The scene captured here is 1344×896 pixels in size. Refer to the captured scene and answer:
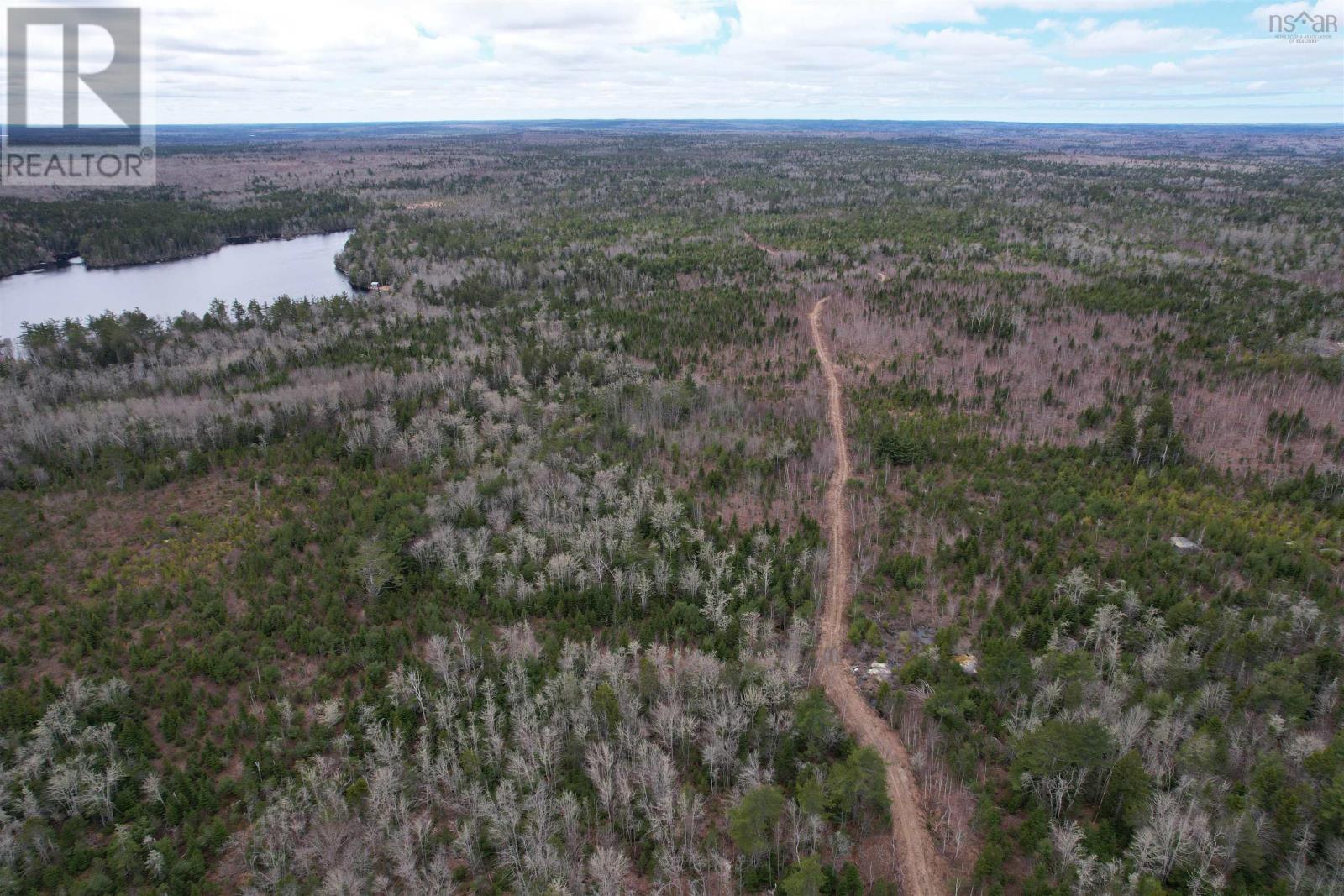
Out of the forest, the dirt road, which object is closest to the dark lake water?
the forest

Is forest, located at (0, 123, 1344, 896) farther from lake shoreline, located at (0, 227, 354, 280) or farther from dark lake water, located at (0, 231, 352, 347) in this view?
lake shoreline, located at (0, 227, 354, 280)

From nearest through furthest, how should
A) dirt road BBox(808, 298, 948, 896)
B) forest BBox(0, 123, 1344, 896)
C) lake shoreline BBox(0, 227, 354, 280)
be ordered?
1. dirt road BBox(808, 298, 948, 896)
2. forest BBox(0, 123, 1344, 896)
3. lake shoreline BBox(0, 227, 354, 280)

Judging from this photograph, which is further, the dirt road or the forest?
the forest

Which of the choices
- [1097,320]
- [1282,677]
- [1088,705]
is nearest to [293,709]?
[1088,705]

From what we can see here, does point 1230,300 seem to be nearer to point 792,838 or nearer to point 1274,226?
point 1274,226

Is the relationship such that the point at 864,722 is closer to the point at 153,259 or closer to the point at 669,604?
the point at 669,604

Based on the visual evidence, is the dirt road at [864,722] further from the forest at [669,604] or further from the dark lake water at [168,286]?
the dark lake water at [168,286]
